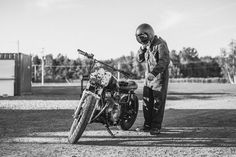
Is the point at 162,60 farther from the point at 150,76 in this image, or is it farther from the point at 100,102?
the point at 100,102

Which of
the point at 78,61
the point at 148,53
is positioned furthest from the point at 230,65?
the point at 148,53

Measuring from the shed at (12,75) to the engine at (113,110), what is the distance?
578 inches

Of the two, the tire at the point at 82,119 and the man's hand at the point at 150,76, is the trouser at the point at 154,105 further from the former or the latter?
the tire at the point at 82,119

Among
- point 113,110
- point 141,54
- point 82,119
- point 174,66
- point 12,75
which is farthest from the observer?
point 174,66

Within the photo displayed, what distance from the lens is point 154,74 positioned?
5.87 m

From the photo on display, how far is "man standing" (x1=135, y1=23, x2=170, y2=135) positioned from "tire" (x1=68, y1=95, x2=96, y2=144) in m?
1.38

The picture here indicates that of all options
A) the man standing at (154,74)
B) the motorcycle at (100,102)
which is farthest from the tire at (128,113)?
the man standing at (154,74)

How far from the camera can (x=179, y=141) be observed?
525 centimetres

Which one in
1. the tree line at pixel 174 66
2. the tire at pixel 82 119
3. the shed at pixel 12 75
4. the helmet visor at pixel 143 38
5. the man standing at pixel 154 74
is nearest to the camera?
the tire at pixel 82 119

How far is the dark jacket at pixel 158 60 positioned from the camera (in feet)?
19.7

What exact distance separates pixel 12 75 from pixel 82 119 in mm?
15423

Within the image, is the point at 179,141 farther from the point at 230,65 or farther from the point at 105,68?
the point at 230,65

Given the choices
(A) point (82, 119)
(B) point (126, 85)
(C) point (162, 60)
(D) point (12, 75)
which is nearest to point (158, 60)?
(C) point (162, 60)

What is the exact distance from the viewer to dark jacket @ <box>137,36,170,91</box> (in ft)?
19.7
